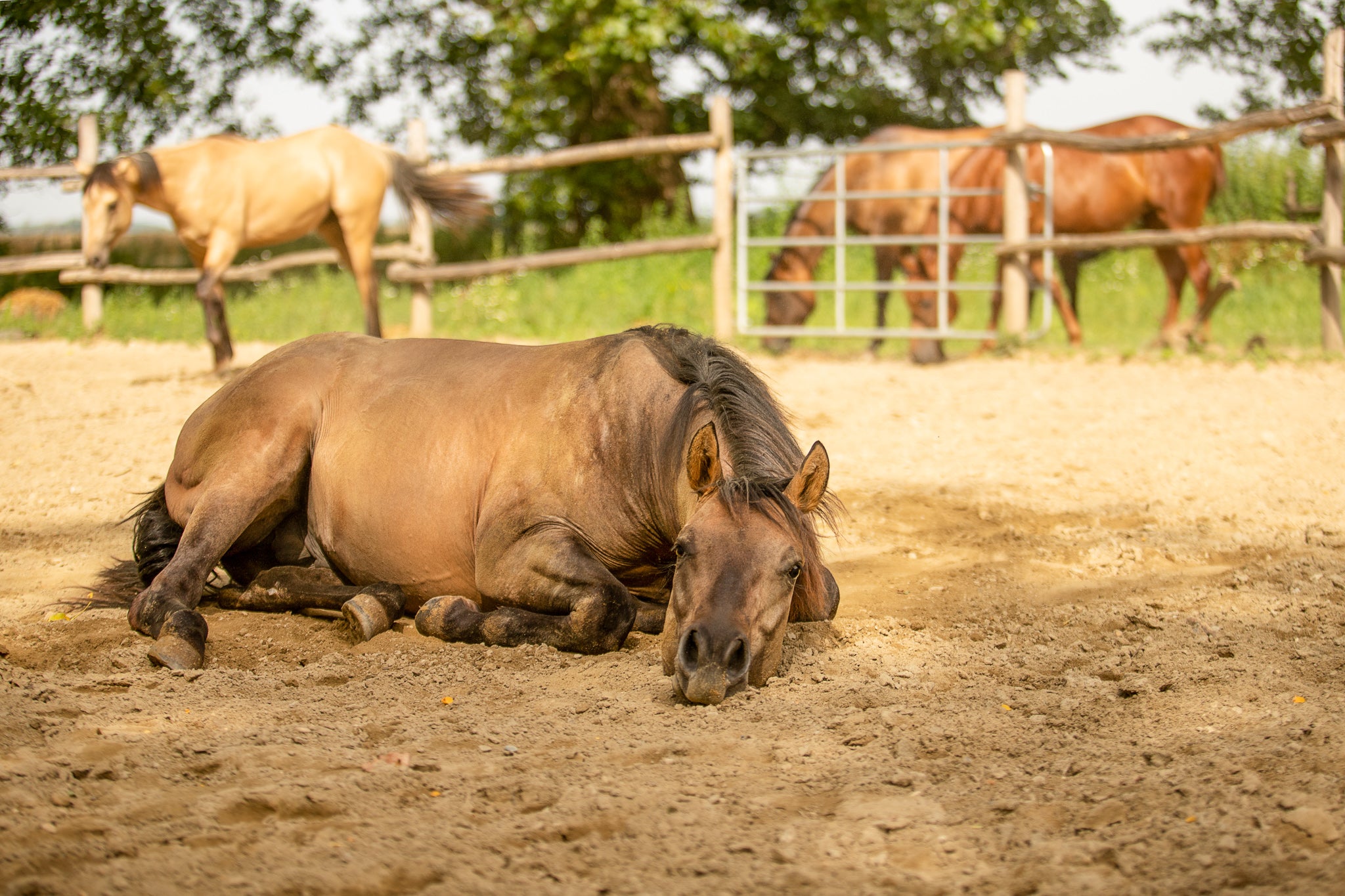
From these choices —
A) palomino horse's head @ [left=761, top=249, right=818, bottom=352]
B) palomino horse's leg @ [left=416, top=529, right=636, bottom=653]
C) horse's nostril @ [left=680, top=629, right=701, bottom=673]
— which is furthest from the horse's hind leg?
horse's nostril @ [left=680, top=629, right=701, bottom=673]

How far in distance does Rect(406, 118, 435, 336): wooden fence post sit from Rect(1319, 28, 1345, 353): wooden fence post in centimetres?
745

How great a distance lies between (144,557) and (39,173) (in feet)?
27.5

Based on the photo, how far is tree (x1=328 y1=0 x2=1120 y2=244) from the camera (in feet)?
47.0

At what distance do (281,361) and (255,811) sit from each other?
2.14 m

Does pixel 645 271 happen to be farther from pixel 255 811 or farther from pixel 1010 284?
pixel 255 811

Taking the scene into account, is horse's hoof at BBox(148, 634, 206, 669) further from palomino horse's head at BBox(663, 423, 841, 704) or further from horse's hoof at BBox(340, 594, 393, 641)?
palomino horse's head at BBox(663, 423, 841, 704)

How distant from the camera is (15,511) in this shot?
4.73 meters

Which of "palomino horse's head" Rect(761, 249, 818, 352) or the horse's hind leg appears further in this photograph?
"palomino horse's head" Rect(761, 249, 818, 352)

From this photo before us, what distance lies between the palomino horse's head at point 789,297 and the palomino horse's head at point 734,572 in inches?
296

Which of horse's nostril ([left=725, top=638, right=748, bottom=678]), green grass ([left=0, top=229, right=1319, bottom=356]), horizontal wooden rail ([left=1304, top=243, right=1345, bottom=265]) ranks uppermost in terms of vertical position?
horizontal wooden rail ([left=1304, top=243, right=1345, bottom=265])

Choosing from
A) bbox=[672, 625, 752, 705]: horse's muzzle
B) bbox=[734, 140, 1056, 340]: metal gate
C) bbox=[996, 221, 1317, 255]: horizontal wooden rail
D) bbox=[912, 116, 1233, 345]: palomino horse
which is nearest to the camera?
bbox=[672, 625, 752, 705]: horse's muzzle

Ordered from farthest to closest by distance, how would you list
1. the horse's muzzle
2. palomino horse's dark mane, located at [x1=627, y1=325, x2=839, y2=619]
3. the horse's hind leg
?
the horse's hind leg → palomino horse's dark mane, located at [x1=627, y1=325, x2=839, y2=619] → the horse's muzzle

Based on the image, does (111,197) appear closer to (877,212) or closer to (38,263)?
(38,263)

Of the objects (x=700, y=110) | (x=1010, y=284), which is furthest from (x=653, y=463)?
(x=700, y=110)
